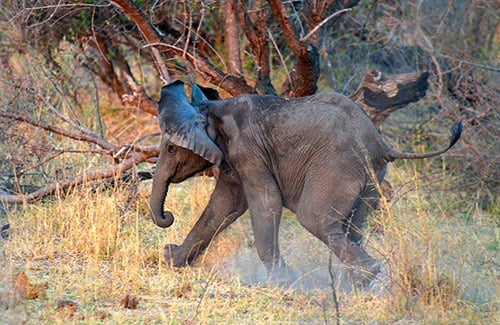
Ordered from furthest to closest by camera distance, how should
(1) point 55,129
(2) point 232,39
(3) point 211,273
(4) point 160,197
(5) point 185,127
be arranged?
1. (2) point 232,39
2. (1) point 55,129
3. (4) point 160,197
4. (5) point 185,127
5. (3) point 211,273

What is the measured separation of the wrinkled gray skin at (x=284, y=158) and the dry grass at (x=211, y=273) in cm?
25

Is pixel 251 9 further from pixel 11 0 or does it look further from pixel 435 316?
pixel 435 316

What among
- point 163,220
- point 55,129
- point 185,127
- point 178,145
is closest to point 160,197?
point 163,220

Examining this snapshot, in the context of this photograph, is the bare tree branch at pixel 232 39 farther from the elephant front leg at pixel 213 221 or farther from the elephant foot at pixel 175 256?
the elephant foot at pixel 175 256

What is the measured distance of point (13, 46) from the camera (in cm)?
1020

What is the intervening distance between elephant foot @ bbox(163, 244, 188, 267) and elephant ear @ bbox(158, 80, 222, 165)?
3.07ft

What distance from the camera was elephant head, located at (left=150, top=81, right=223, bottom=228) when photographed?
20.4ft

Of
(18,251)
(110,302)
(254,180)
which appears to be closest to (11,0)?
(18,251)

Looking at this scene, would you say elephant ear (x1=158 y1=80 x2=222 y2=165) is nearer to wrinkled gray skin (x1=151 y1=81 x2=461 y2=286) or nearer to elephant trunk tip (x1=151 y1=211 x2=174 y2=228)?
wrinkled gray skin (x1=151 y1=81 x2=461 y2=286)

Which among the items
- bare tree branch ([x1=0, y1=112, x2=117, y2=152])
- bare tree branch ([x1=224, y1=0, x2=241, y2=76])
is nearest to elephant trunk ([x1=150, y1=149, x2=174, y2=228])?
bare tree branch ([x1=0, y1=112, x2=117, y2=152])

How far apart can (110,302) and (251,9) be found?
3774 mm

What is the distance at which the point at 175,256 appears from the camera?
6781 mm

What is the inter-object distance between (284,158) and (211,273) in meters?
1.08

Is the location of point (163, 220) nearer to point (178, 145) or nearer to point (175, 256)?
point (175, 256)
